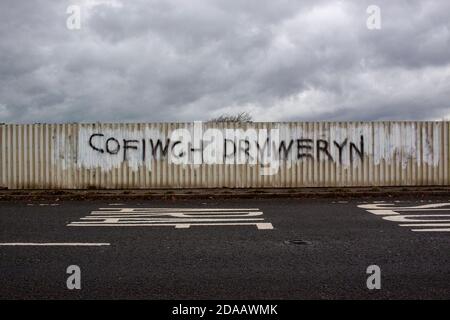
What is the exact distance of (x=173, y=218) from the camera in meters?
9.29

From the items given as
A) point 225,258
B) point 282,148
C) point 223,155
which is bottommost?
point 225,258

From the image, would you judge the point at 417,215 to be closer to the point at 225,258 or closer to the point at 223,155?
the point at 225,258

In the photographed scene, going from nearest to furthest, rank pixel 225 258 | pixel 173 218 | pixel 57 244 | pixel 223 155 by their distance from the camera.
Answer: pixel 225 258 → pixel 57 244 → pixel 173 218 → pixel 223 155

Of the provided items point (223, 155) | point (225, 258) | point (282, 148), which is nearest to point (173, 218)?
point (225, 258)

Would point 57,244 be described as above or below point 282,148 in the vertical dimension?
below

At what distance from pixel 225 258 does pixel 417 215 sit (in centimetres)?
530

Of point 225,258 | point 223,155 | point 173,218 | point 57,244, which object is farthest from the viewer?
point 223,155

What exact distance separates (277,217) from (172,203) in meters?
3.85

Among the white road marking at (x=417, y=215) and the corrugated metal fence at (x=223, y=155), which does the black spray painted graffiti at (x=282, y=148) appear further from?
the white road marking at (x=417, y=215)

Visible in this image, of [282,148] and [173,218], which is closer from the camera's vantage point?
[173,218]

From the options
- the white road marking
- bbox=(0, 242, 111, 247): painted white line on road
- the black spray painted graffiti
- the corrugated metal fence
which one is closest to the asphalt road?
bbox=(0, 242, 111, 247): painted white line on road

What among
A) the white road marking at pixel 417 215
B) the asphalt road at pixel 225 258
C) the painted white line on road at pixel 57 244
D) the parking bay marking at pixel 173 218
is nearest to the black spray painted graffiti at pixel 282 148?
the white road marking at pixel 417 215

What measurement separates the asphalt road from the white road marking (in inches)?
11.3
